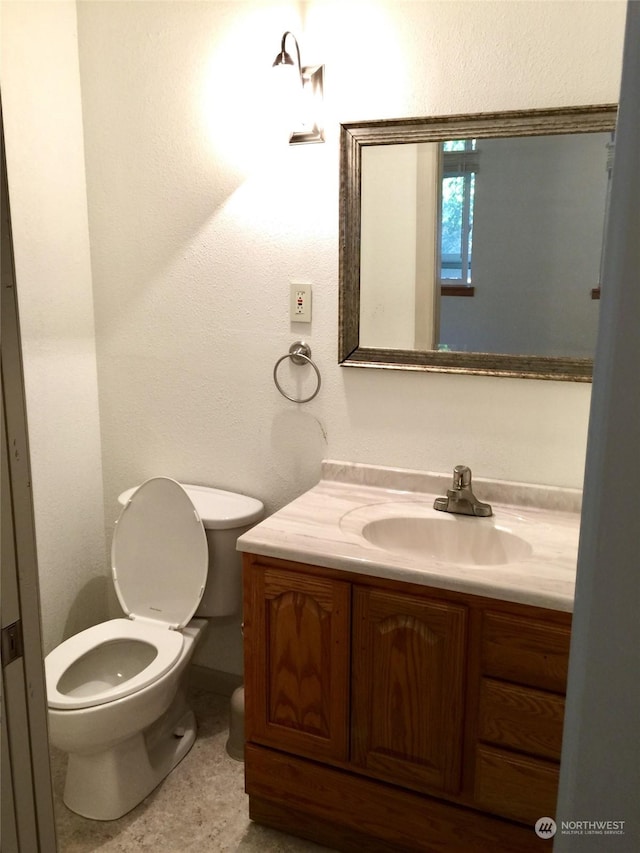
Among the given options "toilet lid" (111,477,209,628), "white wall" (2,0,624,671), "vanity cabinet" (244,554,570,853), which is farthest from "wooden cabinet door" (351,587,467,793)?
"toilet lid" (111,477,209,628)

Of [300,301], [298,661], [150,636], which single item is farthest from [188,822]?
[300,301]

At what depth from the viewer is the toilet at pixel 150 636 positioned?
1861 mm

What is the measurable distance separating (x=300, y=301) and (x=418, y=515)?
0.70 metres

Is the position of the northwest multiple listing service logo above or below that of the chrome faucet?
above

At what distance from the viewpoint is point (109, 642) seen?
6.70 ft

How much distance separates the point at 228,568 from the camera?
2.12m

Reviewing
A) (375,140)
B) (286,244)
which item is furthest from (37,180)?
(375,140)

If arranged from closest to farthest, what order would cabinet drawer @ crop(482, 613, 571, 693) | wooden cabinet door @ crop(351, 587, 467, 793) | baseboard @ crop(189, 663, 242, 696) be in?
cabinet drawer @ crop(482, 613, 571, 693) → wooden cabinet door @ crop(351, 587, 467, 793) → baseboard @ crop(189, 663, 242, 696)

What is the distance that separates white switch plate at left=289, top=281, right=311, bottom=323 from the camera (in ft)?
6.61

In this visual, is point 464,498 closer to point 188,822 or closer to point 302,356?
point 302,356

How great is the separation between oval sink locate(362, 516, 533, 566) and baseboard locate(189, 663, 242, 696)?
2.95 ft

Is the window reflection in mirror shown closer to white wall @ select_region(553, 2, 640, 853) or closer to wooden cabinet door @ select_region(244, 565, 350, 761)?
wooden cabinet door @ select_region(244, 565, 350, 761)

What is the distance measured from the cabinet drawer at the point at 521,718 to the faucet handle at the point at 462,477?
1.73 ft

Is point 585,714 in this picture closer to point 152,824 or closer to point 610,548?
point 610,548
